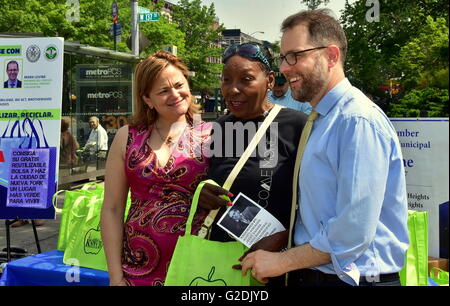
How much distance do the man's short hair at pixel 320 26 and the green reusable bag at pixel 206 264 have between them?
2.45 ft

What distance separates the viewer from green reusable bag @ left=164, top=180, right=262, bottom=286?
1593 mm

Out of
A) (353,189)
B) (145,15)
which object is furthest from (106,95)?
(353,189)

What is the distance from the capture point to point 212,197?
1663 mm

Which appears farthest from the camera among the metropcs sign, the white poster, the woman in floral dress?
the metropcs sign

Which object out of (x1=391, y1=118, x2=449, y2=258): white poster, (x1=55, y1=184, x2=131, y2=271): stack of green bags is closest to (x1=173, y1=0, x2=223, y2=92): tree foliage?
(x1=55, y1=184, x2=131, y2=271): stack of green bags

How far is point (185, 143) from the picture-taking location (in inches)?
81.0

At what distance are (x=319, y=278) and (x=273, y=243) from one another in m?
0.19

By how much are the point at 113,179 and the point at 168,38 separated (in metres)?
28.7

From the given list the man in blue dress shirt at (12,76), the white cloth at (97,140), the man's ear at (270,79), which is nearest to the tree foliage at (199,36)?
the white cloth at (97,140)

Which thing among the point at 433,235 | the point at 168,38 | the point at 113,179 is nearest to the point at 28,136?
the point at 113,179

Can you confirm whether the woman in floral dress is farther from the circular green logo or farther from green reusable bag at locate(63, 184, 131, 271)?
the circular green logo

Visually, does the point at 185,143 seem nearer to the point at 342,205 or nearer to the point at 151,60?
the point at 151,60

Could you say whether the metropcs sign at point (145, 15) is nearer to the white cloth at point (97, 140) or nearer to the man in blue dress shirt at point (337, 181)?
the white cloth at point (97, 140)

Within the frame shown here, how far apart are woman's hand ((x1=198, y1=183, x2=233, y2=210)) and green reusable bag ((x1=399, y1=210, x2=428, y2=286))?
4.11 ft
